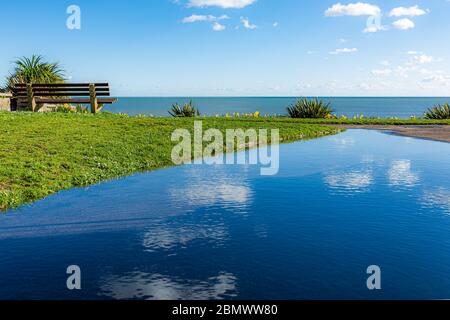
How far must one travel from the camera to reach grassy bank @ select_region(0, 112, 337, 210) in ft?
39.5

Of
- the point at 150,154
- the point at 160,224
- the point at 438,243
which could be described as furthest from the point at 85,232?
the point at 150,154

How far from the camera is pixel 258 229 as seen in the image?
339 inches

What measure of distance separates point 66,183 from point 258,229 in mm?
6027

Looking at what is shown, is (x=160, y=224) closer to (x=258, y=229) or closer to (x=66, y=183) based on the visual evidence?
(x=258, y=229)

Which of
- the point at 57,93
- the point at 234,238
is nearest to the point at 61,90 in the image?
the point at 57,93

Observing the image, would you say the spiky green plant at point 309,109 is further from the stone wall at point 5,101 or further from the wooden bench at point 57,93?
the stone wall at point 5,101

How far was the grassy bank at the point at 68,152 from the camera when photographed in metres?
12.0
